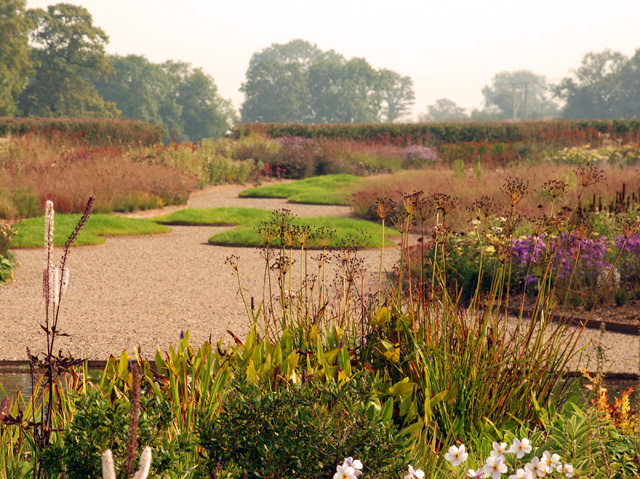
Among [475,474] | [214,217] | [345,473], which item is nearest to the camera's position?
[345,473]

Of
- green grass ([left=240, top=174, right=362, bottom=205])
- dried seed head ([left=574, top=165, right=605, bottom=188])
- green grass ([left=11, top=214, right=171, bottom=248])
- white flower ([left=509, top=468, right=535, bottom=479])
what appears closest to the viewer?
white flower ([left=509, top=468, right=535, bottom=479])

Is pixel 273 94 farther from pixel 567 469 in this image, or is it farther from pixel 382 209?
pixel 567 469

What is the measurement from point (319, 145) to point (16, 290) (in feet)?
67.6

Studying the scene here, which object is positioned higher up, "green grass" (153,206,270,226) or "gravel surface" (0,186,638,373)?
"green grass" (153,206,270,226)

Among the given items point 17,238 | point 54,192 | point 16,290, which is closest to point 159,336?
point 16,290

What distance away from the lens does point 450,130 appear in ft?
108

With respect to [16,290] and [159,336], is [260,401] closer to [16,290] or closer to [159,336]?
[159,336]

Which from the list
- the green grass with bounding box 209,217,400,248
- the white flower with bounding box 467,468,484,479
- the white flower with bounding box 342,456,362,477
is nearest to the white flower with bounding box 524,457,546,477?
the white flower with bounding box 467,468,484,479

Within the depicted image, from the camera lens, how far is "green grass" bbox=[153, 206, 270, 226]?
13.1 metres

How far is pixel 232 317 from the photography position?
6484 mm

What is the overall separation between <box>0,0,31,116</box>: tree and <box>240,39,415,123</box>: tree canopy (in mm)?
36934

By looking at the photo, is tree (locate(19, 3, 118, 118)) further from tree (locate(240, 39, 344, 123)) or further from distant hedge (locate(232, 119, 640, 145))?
tree (locate(240, 39, 344, 123))

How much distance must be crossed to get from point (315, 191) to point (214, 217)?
15.8ft

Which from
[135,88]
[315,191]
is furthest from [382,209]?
[135,88]
